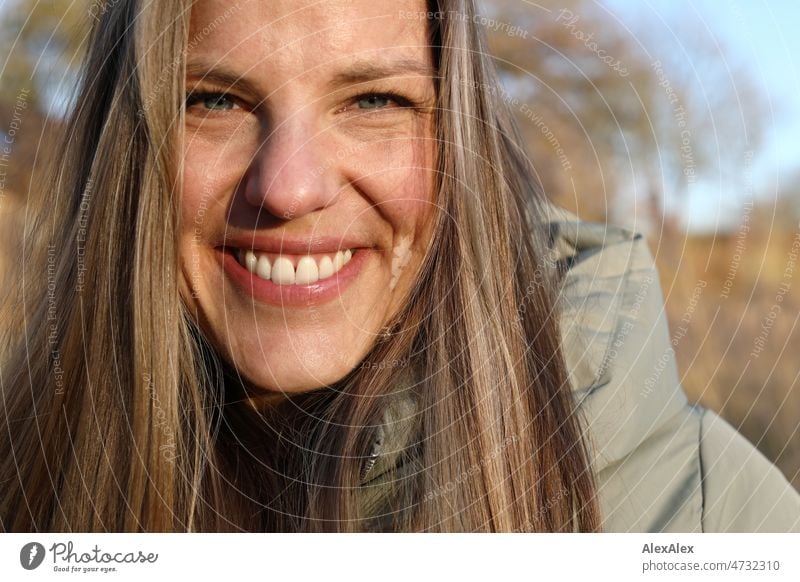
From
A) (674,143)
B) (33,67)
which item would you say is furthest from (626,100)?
(33,67)

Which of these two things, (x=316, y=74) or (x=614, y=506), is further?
(x=614, y=506)

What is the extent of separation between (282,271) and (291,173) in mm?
106

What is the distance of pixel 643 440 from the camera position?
2.76 feet

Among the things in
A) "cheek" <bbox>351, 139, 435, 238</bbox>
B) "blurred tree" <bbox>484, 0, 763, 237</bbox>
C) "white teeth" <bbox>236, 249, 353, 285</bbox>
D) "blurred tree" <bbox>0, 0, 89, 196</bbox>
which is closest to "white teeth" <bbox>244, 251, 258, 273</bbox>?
"white teeth" <bbox>236, 249, 353, 285</bbox>

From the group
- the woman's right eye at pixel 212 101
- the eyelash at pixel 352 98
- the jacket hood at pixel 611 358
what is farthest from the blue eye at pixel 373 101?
the jacket hood at pixel 611 358

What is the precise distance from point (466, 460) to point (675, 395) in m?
0.25

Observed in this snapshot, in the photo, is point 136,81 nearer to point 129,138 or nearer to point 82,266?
point 129,138

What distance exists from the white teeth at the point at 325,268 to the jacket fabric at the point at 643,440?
0.15 metres

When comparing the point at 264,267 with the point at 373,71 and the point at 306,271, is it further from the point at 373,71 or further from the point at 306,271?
the point at 373,71

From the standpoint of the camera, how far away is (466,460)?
78 cm

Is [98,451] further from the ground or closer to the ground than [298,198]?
closer to the ground

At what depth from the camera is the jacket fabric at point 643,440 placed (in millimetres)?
829

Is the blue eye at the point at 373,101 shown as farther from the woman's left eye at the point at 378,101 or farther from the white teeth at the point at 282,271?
the white teeth at the point at 282,271
